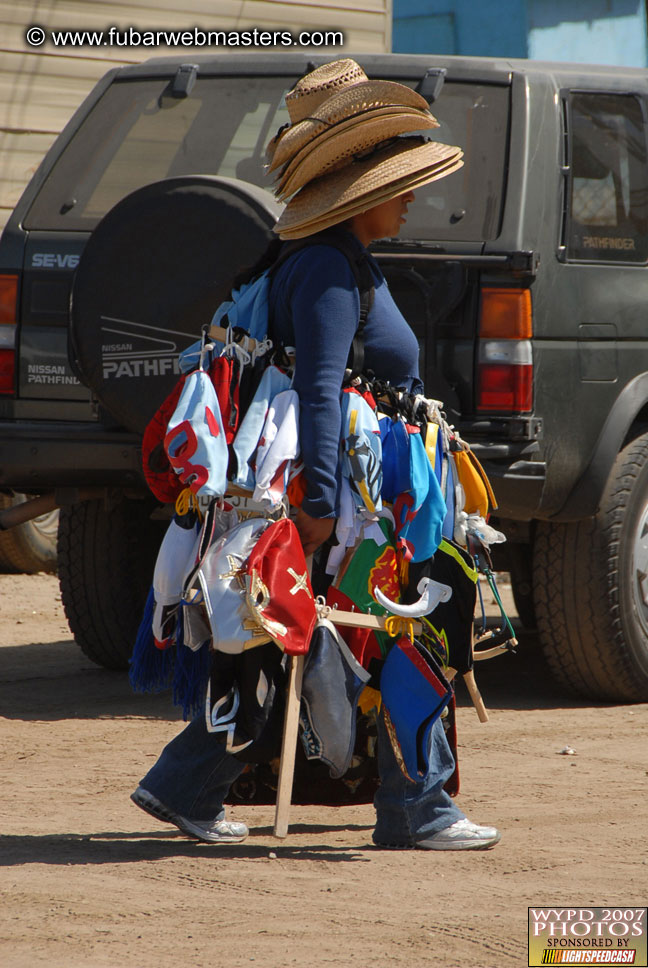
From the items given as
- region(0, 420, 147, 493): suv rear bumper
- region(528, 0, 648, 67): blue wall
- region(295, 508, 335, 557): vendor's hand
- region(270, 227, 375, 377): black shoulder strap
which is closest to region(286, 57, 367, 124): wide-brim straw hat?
region(270, 227, 375, 377): black shoulder strap

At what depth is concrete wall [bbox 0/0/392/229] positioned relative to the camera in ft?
32.8

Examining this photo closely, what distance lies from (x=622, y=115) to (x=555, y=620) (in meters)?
1.88

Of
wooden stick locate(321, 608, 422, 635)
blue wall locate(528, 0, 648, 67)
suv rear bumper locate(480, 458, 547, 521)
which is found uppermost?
blue wall locate(528, 0, 648, 67)

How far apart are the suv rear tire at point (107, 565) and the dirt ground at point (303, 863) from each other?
57 cm

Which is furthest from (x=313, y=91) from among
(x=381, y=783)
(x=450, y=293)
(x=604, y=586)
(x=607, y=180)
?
(x=604, y=586)

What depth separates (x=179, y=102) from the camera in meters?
5.66

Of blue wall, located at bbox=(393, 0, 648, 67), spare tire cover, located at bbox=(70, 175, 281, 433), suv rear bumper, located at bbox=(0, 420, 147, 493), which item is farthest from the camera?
blue wall, located at bbox=(393, 0, 648, 67)

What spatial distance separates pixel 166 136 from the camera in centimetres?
561

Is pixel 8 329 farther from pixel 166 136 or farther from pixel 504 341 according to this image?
pixel 504 341

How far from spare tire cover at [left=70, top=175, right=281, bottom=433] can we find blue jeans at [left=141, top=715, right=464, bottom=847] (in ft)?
5.13

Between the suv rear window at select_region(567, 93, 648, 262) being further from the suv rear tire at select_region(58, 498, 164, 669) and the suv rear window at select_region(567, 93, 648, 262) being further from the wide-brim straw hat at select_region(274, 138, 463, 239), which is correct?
the suv rear tire at select_region(58, 498, 164, 669)

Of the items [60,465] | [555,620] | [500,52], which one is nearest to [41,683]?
[60,465]

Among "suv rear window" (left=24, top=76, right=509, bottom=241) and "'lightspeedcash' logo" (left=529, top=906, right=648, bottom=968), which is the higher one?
"suv rear window" (left=24, top=76, right=509, bottom=241)

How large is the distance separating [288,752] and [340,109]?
1.51 metres
